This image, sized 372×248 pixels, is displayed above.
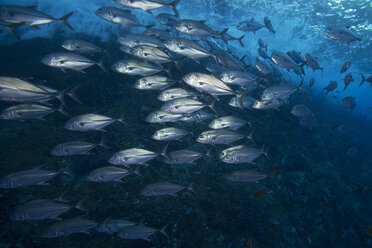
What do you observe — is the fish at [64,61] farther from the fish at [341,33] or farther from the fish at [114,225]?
the fish at [341,33]

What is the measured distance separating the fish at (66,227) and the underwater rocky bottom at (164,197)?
0.73m

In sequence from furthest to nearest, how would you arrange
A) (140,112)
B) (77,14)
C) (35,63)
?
(77,14)
(35,63)
(140,112)

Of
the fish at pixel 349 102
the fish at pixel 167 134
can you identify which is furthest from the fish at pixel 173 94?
the fish at pixel 349 102

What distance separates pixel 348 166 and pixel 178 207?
48.7 feet

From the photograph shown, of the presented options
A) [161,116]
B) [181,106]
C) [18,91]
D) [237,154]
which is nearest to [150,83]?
[161,116]

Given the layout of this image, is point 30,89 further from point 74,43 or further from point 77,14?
point 77,14

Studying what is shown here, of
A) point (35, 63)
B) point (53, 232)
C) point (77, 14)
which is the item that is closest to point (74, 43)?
point (53, 232)

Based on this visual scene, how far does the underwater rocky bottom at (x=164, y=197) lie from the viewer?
3.89 metres

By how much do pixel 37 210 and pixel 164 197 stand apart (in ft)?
8.58

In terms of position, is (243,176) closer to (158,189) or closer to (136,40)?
(158,189)

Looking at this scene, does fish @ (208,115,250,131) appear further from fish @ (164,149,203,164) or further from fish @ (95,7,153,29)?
fish @ (95,7,153,29)

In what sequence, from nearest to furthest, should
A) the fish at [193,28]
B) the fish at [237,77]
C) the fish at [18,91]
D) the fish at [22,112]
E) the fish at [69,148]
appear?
the fish at [18,91] < the fish at [22,112] < the fish at [69,148] < the fish at [193,28] < the fish at [237,77]

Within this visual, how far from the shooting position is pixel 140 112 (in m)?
6.59

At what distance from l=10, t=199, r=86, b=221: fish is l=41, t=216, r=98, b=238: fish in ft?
0.67
